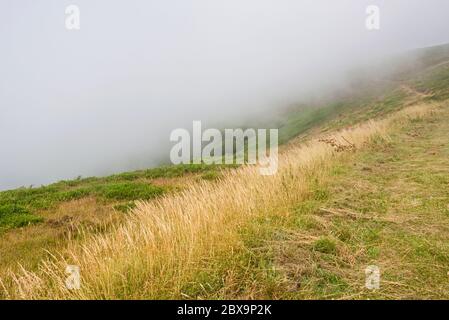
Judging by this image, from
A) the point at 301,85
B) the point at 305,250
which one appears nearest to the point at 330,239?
the point at 305,250

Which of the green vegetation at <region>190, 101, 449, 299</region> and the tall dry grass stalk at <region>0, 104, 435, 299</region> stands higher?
the tall dry grass stalk at <region>0, 104, 435, 299</region>

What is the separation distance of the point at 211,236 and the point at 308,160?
650cm

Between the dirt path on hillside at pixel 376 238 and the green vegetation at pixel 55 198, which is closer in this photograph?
the dirt path on hillside at pixel 376 238

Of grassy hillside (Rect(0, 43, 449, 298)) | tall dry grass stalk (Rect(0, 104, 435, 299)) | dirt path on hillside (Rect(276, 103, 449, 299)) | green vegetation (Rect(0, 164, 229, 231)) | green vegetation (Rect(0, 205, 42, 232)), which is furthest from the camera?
green vegetation (Rect(0, 164, 229, 231))

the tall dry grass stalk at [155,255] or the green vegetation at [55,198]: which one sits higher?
the tall dry grass stalk at [155,255]

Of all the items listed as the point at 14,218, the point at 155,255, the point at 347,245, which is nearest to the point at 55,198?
the point at 14,218

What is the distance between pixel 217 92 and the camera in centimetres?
18038

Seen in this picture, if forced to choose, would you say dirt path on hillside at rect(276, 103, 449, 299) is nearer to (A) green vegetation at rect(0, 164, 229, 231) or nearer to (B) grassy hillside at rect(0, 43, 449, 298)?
(B) grassy hillside at rect(0, 43, 449, 298)

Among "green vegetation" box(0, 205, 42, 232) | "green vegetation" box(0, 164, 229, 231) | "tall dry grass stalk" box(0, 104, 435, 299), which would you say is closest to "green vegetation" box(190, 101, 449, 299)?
"tall dry grass stalk" box(0, 104, 435, 299)

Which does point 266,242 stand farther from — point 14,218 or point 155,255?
point 14,218

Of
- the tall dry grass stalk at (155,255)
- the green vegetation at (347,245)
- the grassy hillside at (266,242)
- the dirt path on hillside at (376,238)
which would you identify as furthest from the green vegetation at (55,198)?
the dirt path on hillside at (376,238)

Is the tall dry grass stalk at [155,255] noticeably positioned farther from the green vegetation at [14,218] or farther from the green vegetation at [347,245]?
the green vegetation at [14,218]

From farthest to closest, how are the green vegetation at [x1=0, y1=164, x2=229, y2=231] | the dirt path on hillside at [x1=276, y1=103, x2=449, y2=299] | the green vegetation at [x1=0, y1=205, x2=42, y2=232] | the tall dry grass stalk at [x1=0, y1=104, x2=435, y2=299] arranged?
the green vegetation at [x1=0, y1=164, x2=229, y2=231] < the green vegetation at [x1=0, y1=205, x2=42, y2=232] < the dirt path on hillside at [x1=276, y1=103, x2=449, y2=299] < the tall dry grass stalk at [x1=0, y1=104, x2=435, y2=299]

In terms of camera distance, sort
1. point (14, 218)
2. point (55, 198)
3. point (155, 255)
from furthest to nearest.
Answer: point (55, 198)
point (14, 218)
point (155, 255)
